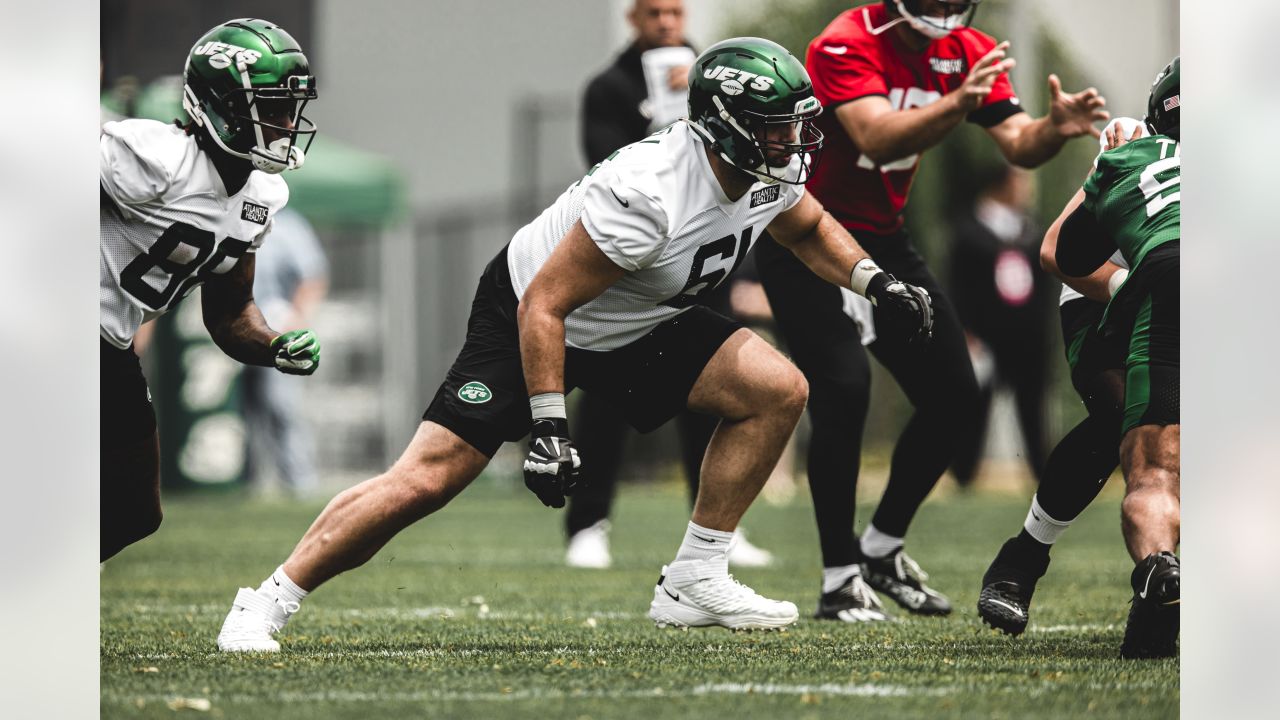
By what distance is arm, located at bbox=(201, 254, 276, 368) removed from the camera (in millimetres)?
4301

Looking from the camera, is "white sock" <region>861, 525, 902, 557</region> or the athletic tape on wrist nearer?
the athletic tape on wrist

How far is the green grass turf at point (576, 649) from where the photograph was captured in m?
3.27

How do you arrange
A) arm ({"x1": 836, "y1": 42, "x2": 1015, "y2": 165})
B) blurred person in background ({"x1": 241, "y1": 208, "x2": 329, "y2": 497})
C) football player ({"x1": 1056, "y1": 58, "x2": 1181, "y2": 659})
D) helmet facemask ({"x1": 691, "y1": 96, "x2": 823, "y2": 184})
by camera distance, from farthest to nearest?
blurred person in background ({"x1": 241, "y1": 208, "x2": 329, "y2": 497}) → arm ({"x1": 836, "y1": 42, "x2": 1015, "y2": 165}) → helmet facemask ({"x1": 691, "y1": 96, "x2": 823, "y2": 184}) → football player ({"x1": 1056, "y1": 58, "x2": 1181, "y2": 659})

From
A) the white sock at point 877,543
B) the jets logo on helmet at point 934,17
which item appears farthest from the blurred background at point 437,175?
the jets logo on helmet at point 934,17

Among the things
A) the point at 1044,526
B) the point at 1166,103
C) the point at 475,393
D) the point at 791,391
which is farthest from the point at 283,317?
the point at 1166,103

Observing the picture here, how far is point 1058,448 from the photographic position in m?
4.34

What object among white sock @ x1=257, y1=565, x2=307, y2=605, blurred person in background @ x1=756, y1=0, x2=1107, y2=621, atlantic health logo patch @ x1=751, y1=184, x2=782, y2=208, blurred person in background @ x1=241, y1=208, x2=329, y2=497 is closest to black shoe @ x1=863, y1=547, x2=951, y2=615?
blurred person in background @ x1=756, y1=0, x2=1107, y2=621

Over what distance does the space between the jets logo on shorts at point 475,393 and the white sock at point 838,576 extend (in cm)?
130

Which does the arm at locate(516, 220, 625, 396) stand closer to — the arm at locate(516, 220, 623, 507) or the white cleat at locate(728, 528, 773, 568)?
the arm at locate(516, 220, 623, 507)

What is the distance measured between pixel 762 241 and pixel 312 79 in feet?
5.14

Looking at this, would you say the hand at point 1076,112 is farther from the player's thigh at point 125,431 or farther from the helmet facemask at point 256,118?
the player's thigh at point 125,431

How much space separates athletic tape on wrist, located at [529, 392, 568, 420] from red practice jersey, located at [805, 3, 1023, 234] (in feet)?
4.93
